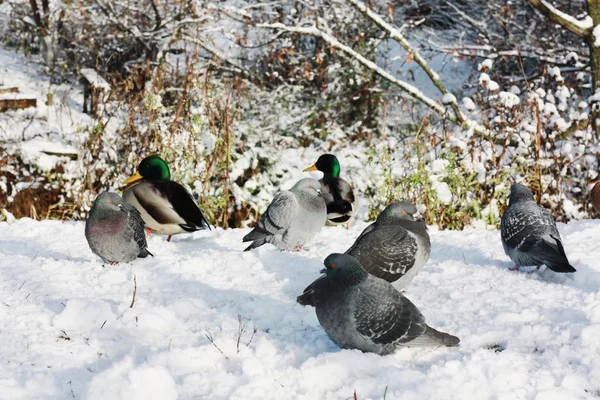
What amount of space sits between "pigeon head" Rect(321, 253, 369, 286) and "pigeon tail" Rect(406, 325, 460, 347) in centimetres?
40

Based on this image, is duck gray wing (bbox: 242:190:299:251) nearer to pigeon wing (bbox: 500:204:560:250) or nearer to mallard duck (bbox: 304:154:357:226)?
mallard duck (bbox: 304:154:357:226)

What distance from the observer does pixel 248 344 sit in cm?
350

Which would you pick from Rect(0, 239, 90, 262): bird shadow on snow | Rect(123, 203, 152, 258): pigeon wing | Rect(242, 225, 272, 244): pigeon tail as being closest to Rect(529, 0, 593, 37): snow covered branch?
Rect(242, 225, 272, 244): pigeon tail

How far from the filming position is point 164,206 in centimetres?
585

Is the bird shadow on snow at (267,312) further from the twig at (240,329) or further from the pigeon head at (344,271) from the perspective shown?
the pigeon head at (344,271)

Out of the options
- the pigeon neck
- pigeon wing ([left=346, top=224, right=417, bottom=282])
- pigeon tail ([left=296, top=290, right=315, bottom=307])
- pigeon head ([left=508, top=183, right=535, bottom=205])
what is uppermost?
the pigeon neck

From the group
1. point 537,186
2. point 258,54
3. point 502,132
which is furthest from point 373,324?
point 258,54

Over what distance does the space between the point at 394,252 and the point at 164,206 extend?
2425 mm

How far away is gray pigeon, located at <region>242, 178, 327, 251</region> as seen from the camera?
5281 millimetres

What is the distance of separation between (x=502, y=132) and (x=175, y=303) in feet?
20.2

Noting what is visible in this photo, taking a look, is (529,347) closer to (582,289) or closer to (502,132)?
(582,289)

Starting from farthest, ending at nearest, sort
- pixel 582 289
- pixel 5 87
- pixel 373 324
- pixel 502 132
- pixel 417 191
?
pixel 5 87 → pixel 502 132 → pixel 417 191 → pixel 582 289 → pixel 373 324

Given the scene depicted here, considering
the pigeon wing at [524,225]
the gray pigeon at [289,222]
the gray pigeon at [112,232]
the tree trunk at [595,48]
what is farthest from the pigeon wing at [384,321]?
the tree trunk at [595,48]

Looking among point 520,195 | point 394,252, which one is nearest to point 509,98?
point 520,195
